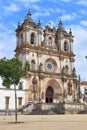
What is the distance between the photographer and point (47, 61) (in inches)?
3118

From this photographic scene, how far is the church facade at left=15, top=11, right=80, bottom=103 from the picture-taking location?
2911 inches

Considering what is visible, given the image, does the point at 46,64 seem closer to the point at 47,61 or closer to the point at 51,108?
the point at 47,61

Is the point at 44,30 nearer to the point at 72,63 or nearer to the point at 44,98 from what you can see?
the point at 72,63

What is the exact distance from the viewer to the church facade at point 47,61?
73938 mm

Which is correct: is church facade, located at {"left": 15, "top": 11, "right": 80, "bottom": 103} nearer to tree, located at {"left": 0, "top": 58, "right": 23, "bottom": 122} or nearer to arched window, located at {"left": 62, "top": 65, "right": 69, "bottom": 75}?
arched window, located at {"left": 62, "top": 65, "right": 69, "bottom": 75}

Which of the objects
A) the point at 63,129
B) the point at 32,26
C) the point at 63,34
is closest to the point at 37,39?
the point at 32,26

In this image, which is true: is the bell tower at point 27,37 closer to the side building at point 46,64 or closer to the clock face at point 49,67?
the side building at point 46,64

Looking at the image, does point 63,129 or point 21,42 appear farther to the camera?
point 21,42

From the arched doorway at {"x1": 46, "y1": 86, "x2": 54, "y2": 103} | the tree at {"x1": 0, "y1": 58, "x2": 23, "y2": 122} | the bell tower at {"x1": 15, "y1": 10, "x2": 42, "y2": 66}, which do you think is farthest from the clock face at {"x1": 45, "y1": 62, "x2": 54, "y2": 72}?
the tree at {"x1": 0, "y1": 58, "x2": 23, "y2": 122}

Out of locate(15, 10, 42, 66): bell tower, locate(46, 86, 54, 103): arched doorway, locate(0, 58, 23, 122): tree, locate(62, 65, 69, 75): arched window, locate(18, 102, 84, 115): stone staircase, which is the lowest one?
locate(18, 102, 84, 115): stone staircase

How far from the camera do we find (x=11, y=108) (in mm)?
66375

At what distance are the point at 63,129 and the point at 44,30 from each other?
2469 inches

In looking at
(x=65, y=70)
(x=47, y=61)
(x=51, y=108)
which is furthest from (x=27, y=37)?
(x=51, y=108)

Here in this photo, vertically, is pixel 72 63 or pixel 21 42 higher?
pixel 21 42
